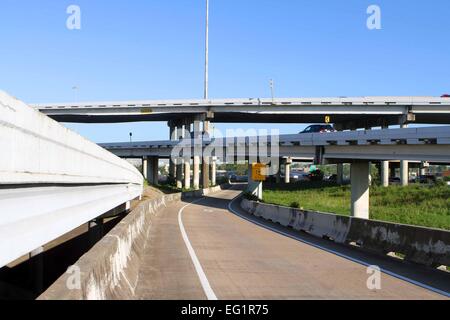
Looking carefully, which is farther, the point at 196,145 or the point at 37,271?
the point at 196,145

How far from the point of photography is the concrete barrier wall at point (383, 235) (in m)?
13.8

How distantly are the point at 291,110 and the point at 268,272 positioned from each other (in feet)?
197

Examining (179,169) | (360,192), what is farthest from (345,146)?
(179,169)

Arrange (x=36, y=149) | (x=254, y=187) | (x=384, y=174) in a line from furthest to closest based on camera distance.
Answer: (x=384, y=174) < (x=254, y=187) < (x=36, y=149)

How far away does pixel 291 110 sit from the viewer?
71.9m

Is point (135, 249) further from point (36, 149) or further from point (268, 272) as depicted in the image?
point (36, 149)

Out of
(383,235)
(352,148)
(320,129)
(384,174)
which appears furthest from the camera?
(384,174)

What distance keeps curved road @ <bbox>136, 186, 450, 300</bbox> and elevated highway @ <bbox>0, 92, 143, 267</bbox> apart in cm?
205

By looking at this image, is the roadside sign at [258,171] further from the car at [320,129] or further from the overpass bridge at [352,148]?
the car at [320,129]

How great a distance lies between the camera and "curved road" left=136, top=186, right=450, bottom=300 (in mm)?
10289

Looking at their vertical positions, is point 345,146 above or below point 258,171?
above

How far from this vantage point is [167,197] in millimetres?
50688
